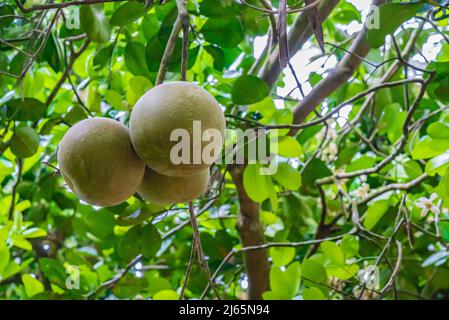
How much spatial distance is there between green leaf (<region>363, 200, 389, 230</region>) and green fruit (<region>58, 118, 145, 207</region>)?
617mm

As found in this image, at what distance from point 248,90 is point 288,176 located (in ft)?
0.49

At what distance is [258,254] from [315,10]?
651 millimetres

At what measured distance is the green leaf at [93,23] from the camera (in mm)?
840

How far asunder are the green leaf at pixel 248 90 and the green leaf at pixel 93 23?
8.0 inches

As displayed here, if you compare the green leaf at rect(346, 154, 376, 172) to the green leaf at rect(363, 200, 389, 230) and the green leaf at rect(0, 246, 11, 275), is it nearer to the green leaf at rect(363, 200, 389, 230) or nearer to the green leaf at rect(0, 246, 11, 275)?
the green leaf at rect(363, 200, 389, 230)

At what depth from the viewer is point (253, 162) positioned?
92 cm

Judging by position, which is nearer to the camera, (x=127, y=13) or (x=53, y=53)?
(x=127, y=13)

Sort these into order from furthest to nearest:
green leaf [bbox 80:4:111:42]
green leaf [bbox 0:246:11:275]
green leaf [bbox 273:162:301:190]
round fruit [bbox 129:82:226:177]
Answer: green leaf [bbox 0:246:11:275]
green leaf [bbox 273:162:301:190]
green leaf [bbox 80:4:111:42]
round fruit [bbox 129:82:226:177]

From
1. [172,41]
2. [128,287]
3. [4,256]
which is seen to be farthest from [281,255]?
[172,41]

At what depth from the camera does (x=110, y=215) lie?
3.67ft

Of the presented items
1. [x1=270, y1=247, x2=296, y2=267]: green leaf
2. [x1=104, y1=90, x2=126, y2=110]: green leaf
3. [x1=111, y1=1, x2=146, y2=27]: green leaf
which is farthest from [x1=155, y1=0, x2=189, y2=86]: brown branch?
[x1=270, y1=247, x2=296, y2=267]: green leaf

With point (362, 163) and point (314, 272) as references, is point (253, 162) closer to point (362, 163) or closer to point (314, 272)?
point (314, 272)

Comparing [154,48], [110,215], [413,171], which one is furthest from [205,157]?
[413,171]

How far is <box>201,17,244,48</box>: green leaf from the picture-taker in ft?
2.98
